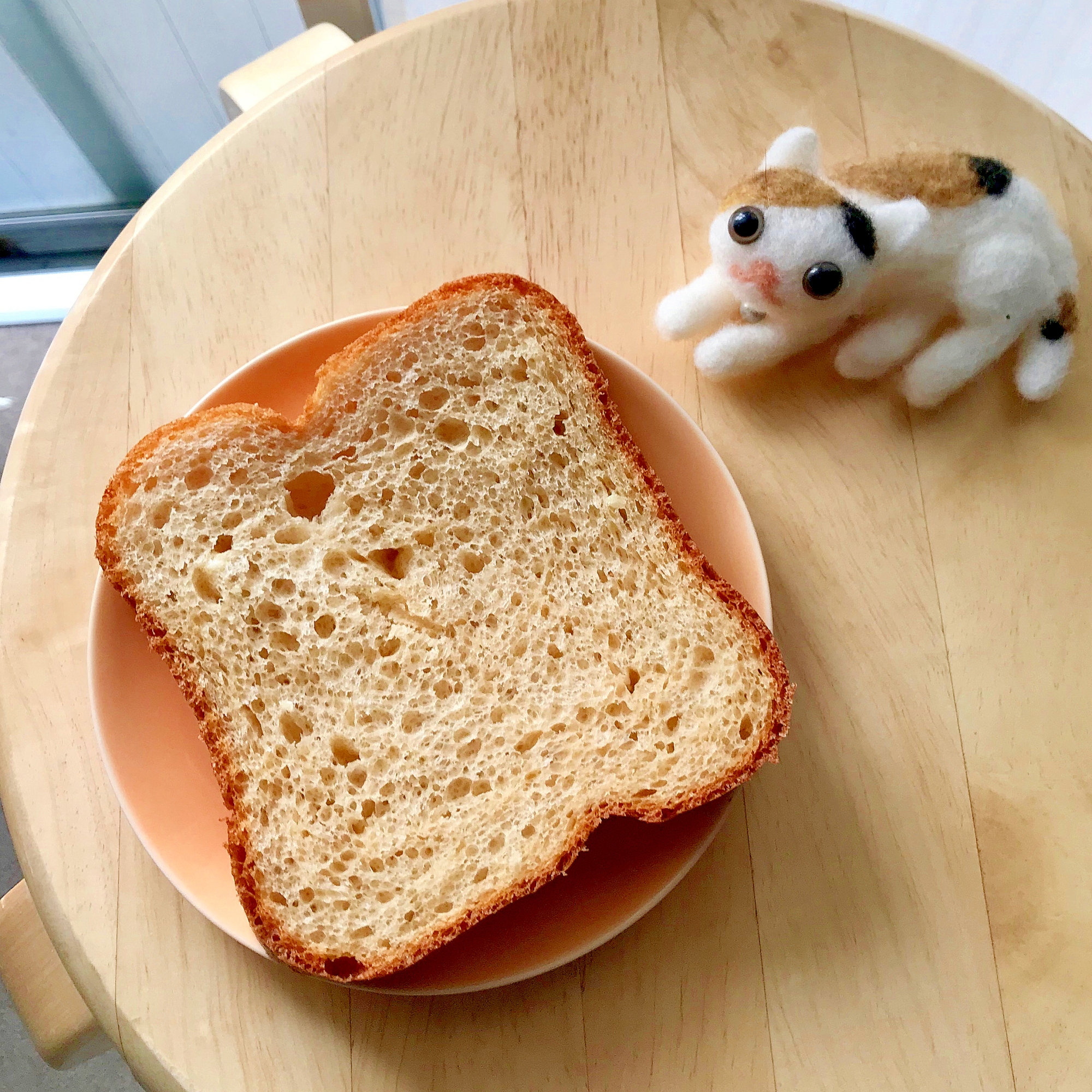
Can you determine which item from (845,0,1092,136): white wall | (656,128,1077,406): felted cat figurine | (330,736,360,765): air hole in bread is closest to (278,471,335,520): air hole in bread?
(330,736,360,765): air hole in bread

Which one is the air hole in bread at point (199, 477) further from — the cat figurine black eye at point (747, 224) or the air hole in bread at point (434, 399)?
the cat figurine black eye at point (747, 224)

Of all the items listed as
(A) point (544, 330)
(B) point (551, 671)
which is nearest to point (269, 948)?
(B) point (551, 671)

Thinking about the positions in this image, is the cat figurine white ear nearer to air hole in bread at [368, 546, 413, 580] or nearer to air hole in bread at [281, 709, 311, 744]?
air hole in bread at [368, 546, 413, 580]

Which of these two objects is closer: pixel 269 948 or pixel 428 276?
pixel 269 948

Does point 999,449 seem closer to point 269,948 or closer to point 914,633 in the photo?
point 914,633

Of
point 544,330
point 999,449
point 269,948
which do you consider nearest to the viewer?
point 269,948

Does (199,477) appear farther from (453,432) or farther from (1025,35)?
(1025,35)

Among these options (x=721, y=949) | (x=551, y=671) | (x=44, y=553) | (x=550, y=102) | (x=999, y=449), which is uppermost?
(x=550, y=102)
